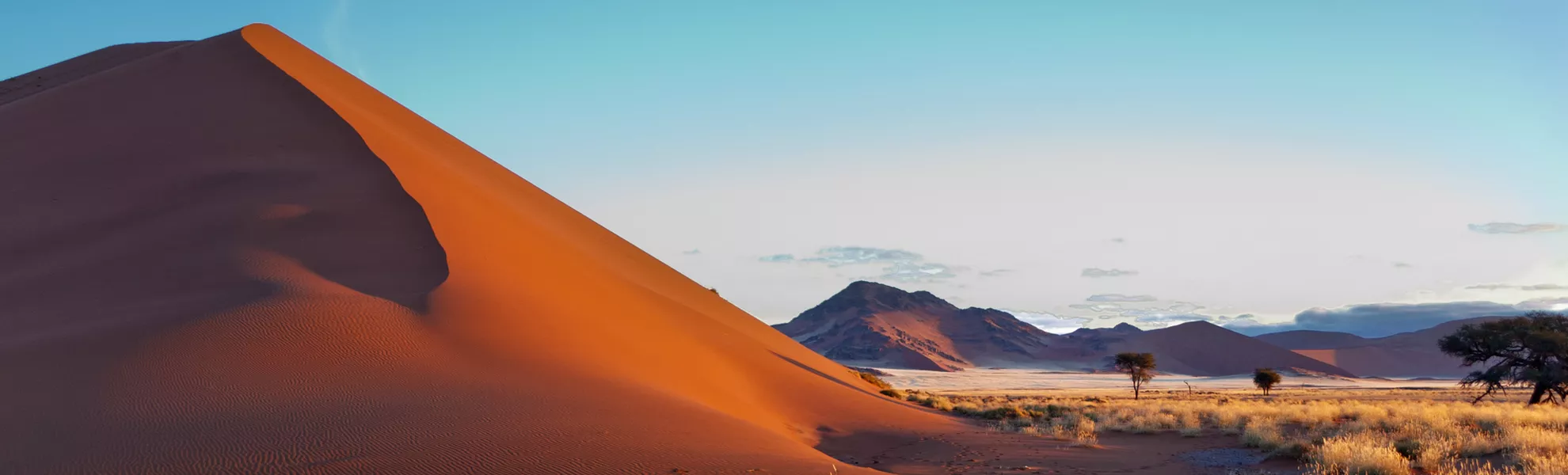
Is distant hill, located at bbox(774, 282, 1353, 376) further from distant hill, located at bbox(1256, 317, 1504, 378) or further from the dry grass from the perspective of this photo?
the dry grass

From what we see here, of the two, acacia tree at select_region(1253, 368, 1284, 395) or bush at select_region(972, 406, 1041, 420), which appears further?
acacia tree at select_region(1253, 368, 1284, 395)

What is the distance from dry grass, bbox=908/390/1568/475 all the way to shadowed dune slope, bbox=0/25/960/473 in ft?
15.9

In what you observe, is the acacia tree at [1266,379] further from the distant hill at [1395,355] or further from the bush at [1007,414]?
the distant hill at [1395,355]

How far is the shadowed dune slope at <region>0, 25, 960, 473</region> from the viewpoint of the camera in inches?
422

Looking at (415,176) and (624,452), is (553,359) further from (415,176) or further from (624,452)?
(415,176)

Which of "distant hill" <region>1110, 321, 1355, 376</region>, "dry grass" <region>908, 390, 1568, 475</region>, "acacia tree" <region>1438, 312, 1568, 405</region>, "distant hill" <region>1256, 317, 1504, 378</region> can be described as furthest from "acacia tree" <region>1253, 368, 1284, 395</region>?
"distant hill" <region>1256, 317, 1504, 378</region>

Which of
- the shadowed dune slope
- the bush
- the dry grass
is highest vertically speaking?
the shadowed dune slope

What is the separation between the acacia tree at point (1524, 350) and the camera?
98.0 feet

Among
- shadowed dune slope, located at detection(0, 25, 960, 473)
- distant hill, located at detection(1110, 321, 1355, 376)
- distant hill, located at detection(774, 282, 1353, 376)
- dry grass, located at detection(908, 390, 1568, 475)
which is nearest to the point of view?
shadowed dune slope, located at detection(0, 25, 960, 473)

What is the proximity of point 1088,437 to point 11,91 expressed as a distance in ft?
146

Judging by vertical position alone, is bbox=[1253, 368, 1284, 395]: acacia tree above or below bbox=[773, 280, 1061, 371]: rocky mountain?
below

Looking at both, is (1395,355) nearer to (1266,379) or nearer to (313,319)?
(1266,379)

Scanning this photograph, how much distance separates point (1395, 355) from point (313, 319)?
165 meters

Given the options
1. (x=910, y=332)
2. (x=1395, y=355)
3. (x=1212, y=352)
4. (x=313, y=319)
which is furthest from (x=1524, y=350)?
(x=1395, y=355)
